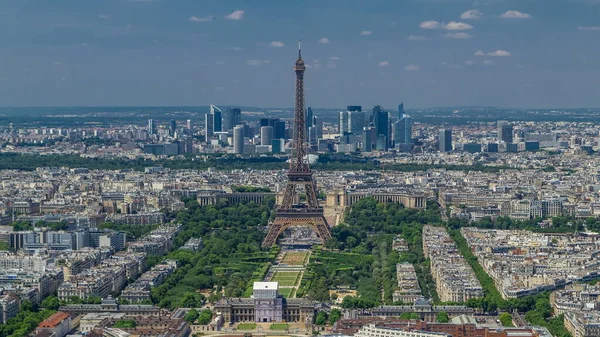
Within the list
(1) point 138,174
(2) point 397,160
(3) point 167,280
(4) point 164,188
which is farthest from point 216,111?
(3) point 167,280

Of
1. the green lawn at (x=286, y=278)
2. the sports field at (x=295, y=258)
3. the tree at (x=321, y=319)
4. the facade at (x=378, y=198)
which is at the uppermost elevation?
the facade at (x=378, y=198)

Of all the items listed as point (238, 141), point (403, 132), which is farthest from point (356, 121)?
point (238, 141)

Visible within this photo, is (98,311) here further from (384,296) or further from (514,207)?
(514,207)

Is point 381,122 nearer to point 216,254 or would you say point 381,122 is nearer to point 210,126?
point 210,126

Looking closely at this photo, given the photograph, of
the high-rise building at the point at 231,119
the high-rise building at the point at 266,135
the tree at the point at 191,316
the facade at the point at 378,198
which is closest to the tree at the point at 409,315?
the tree at the point at 191,316

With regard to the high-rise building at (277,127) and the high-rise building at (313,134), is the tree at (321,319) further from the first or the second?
the high-rise building at (277,127)

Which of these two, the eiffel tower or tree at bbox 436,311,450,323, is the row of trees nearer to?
the eiffel tower
